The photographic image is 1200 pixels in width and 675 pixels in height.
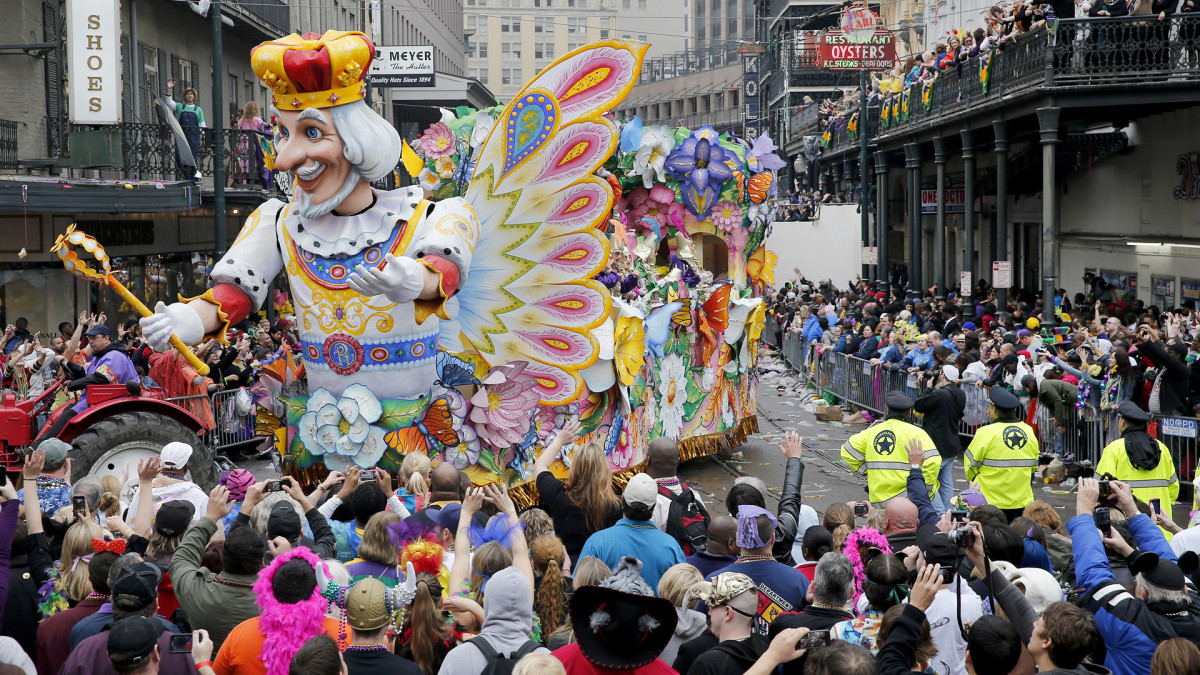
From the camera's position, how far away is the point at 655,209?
14.1 m

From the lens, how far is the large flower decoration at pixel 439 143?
12.7m

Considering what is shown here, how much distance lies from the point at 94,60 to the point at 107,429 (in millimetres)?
8444

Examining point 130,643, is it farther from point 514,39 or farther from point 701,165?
point 514,39

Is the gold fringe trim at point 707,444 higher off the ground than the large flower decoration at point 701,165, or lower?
lower

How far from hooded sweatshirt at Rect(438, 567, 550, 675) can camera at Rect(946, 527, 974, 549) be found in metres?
1.63

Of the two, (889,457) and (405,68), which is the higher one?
(405,68)

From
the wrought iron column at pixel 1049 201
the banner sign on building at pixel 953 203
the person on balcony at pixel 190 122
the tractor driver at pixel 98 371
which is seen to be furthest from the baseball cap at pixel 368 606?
the banner sign on building at pixel 953 203

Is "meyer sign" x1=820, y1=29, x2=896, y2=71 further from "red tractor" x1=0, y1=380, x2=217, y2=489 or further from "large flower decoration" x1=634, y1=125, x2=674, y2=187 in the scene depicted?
"red tractor" x1=0, y1=380, x2=217, y2=489

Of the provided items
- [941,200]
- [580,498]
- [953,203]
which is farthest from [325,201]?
[953,203]

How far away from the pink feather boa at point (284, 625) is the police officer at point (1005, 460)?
523 cm

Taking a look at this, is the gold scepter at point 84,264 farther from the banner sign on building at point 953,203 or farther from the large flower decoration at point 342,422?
the banner sign on building at point 953,203

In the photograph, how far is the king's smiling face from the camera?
302 inches

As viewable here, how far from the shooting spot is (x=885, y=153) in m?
30.1

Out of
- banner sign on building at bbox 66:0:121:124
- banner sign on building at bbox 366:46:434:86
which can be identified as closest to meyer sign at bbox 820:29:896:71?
banner sign on building at bbox 366:46:434:86
